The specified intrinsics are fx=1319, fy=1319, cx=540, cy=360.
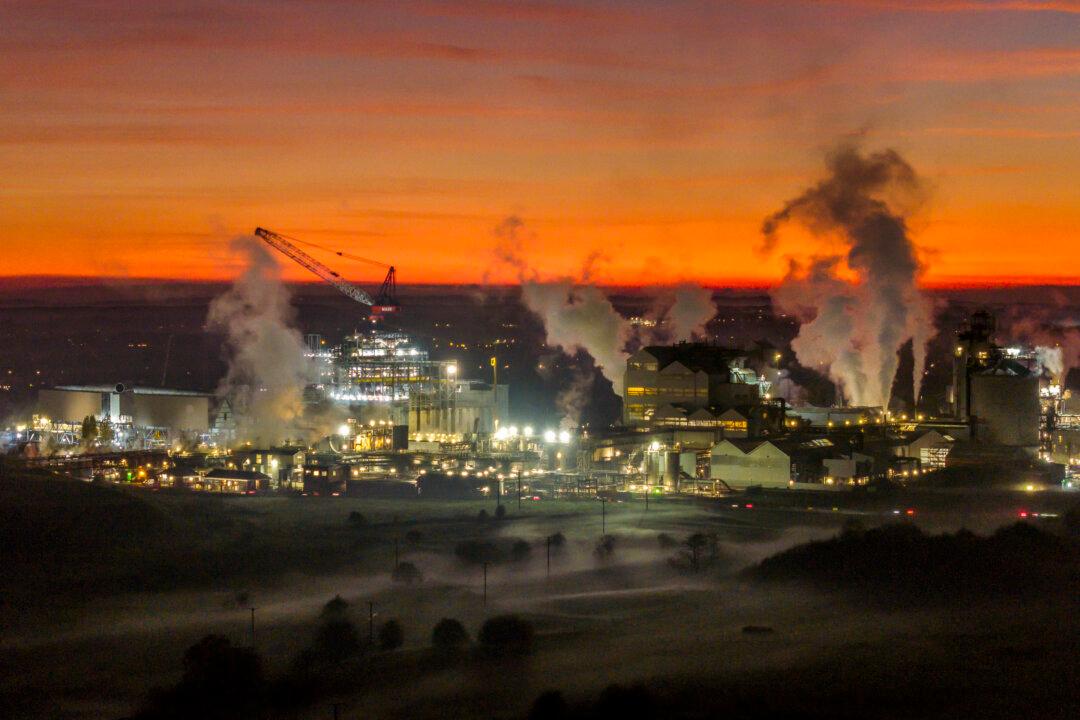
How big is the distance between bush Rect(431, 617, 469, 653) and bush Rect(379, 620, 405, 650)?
0.55 m

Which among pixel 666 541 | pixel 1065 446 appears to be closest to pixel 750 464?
pixel 666 541

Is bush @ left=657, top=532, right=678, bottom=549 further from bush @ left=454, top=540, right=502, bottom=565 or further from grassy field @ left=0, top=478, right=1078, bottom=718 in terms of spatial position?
bush @ left=454, top=540, right=502, bottom=565

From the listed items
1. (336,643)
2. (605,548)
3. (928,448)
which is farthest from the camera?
(928,448)

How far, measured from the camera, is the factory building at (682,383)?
53562 millimetres

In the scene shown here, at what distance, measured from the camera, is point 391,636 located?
2169cm

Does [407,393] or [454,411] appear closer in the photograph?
[407,393]

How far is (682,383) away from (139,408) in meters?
23.8

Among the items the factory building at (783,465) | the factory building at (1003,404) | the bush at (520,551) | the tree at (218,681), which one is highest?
the factory building at (1003,404)

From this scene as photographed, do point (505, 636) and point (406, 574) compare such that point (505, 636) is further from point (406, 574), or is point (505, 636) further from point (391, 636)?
point (406, 574)

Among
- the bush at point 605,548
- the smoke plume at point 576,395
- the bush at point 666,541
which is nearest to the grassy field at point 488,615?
the bush at point 605,548

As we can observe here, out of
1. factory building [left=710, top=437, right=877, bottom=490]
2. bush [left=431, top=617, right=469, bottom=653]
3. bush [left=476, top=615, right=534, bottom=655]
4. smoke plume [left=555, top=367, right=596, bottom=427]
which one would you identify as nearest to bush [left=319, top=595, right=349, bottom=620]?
bush [left=431, top=617, right=469, bottom=653]

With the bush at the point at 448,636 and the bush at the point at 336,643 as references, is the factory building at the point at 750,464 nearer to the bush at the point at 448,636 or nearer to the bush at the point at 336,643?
the bush at the point at 448,636

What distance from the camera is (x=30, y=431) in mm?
59562

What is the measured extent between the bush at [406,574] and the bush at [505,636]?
4.76 metres
